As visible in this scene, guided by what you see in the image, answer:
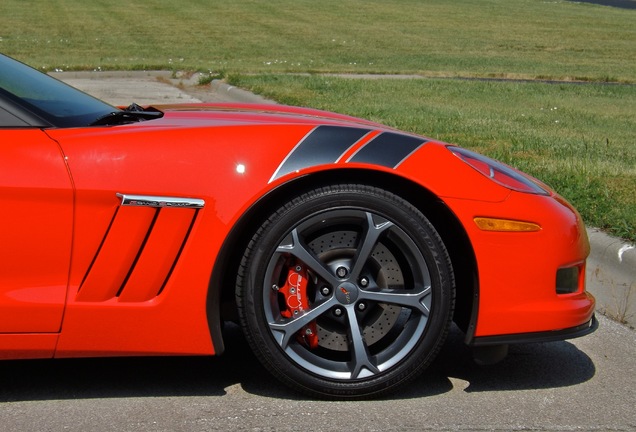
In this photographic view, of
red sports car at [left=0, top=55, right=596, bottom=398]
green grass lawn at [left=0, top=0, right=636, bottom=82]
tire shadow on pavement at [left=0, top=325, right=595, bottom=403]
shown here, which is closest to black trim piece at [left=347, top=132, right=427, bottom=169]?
red sports car at [left=0, top=55, right=596, bottom=398]

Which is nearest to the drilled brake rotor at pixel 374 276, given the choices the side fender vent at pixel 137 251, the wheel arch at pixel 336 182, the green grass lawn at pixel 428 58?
the wheel arch at pixel 336 182

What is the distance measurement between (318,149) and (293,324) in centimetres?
58

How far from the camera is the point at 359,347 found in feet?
12.1

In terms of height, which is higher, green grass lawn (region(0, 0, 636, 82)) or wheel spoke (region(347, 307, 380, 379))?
wheel spoke (region(347, 307, 380, 379))

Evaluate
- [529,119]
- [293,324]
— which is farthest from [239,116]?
[529,119]

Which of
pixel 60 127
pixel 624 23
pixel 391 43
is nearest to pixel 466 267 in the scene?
pixel 60 127

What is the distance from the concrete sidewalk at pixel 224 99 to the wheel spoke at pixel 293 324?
1955 mm

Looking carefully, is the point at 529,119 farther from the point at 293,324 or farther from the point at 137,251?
the point at 137,251

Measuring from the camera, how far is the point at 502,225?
3684mm

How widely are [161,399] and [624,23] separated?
35004 millimetres

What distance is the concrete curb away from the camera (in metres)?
5.08

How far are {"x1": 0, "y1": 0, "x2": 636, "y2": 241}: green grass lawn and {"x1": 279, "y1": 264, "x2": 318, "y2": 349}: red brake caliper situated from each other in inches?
91.0

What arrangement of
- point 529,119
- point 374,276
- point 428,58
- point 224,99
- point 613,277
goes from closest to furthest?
point 374,276 < point 613,277 < point 529,119 < point 224,99 < point 428,58

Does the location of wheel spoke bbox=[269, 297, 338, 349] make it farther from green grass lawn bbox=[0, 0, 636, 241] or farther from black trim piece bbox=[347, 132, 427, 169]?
green grass lawn bbox=[0, 0, 636, 241]
